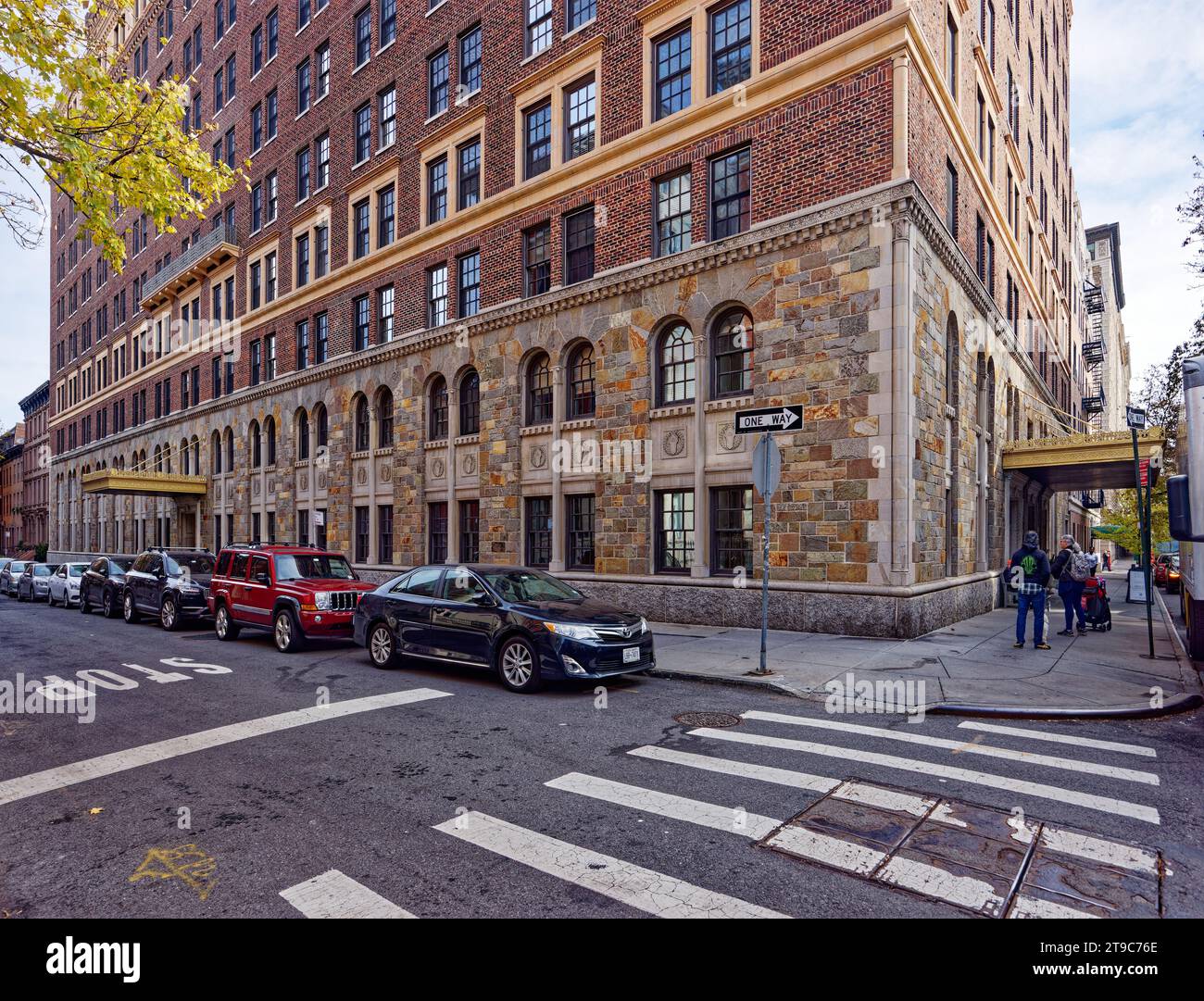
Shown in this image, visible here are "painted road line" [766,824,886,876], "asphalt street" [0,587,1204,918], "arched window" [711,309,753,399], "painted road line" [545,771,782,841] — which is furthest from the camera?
"arched window" [711,309,753,399]

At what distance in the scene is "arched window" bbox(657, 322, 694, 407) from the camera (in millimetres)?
16672

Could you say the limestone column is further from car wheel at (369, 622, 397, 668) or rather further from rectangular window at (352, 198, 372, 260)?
rectangular window at (352, 198, 372, 260)

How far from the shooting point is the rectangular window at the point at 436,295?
2309 cm

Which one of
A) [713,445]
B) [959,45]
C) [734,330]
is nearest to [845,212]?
[734,330]

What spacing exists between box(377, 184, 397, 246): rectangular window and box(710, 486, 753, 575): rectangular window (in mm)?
16311

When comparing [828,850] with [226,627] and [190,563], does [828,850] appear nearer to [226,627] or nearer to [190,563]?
[226,627]

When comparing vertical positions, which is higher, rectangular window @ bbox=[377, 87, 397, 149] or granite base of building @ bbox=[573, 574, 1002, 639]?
rectangular window @ bbox=[377, 87, 397, 149]

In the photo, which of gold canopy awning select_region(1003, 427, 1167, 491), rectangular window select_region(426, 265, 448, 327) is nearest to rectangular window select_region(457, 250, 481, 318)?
rectangular window select_region(426, 265, 448, 327)

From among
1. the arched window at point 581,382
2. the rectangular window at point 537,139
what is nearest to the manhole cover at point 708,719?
the arched window at point 581,382

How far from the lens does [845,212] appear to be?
1394cm

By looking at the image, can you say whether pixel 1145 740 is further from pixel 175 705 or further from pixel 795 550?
pixel 175 705

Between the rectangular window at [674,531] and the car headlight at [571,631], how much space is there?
745 cm

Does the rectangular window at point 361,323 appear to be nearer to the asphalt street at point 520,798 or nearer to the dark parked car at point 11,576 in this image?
the dark parked car at point 11,576
